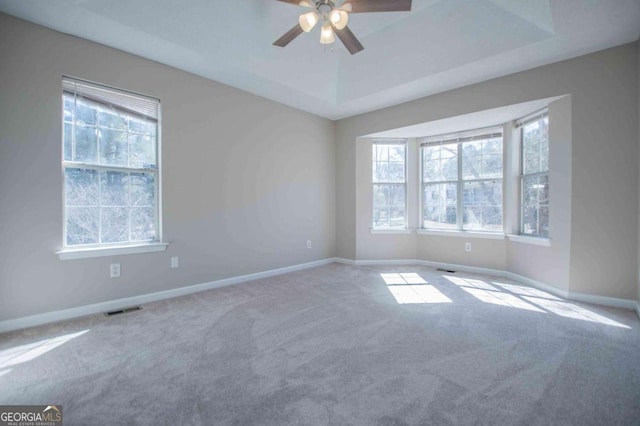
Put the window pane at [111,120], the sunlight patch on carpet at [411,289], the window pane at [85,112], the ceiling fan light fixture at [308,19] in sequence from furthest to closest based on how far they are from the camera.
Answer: the sunlight patch on carpet at [411,289] < the window pane at [111,120] < the window pane at [85,112] < the ceiling fan light fixture at [308,19]

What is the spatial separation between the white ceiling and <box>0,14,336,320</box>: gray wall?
268 mm

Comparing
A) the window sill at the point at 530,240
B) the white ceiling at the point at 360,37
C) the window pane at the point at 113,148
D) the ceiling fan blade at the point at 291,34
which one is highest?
the white ceiling at the point at 360,37

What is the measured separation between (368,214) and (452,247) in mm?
1540

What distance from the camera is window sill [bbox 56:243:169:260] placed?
2.89 meters

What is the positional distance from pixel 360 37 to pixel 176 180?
2.94 m

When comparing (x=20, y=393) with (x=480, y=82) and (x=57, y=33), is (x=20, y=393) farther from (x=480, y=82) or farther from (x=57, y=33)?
(x=480, y=82)

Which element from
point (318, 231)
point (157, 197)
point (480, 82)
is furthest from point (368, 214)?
point (157, 197)

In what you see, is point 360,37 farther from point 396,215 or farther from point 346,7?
point 396,215

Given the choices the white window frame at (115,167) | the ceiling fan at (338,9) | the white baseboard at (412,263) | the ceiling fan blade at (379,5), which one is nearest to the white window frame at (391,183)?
the white baseboard at (412,263)

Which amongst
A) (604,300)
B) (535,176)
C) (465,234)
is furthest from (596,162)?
(465,234)

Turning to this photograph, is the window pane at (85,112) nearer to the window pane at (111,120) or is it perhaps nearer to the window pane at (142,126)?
the window pane at (111,120)

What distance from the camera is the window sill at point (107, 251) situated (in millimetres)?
2891

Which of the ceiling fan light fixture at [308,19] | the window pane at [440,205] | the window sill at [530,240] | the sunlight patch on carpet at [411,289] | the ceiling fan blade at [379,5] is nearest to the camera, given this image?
the ceiling fan blade at [379,5]

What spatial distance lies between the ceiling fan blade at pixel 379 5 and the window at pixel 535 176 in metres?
2.72
